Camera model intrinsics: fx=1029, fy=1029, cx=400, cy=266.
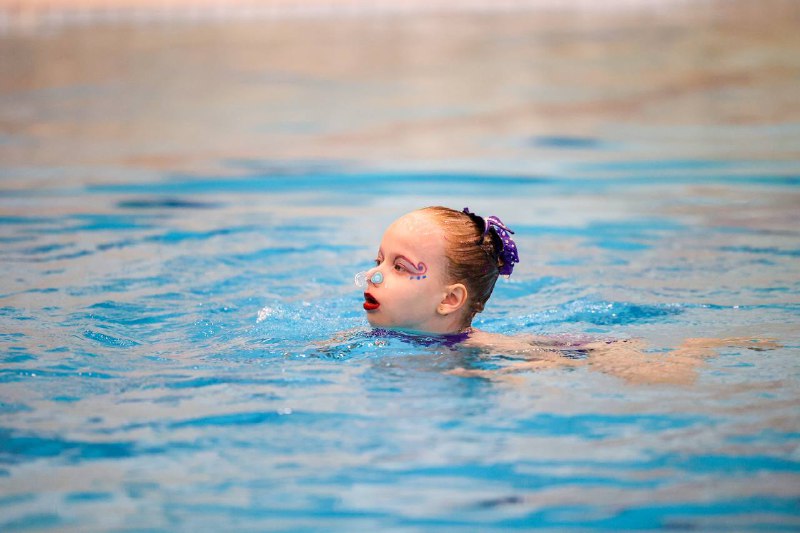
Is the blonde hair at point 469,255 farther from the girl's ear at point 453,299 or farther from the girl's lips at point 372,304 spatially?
the girl's lips at point 372,304

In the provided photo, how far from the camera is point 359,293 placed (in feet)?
15.3

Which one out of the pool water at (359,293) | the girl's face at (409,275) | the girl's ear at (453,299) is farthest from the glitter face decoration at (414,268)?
the pool water at (359,293)

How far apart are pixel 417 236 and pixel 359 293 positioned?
49.2 inches

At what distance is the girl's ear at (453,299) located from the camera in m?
3.51

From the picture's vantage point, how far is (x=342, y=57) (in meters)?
11.4

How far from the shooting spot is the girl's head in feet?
11.3

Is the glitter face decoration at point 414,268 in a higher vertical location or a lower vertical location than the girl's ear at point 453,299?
higher

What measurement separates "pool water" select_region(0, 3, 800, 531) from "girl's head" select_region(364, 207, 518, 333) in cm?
13

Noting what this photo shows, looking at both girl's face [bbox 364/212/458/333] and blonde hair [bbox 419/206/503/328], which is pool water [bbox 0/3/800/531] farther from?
blonde hair [bbox 419/206/503/328]

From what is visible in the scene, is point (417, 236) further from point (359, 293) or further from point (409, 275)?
point (359, 293)

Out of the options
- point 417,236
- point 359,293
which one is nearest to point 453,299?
point 417,236

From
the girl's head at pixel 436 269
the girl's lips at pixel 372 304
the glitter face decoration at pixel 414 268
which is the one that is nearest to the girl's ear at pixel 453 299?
the girl's head at pixel 436 269

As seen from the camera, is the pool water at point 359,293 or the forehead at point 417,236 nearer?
the pool water at point 359,293

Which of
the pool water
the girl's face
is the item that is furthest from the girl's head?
the pool water
